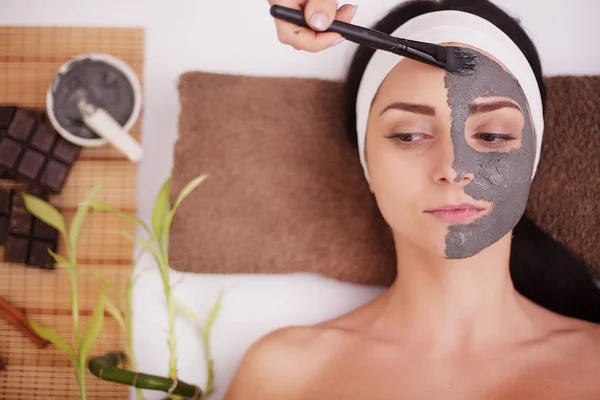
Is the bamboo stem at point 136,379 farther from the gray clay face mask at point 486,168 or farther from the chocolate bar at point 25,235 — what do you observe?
the gray clay face mask at point 486,168

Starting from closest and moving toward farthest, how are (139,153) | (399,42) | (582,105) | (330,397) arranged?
(399,42)
(330,397)
(582,105)
(139,153)

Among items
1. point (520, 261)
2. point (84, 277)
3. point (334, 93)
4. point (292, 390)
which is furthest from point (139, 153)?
point (520, 261)

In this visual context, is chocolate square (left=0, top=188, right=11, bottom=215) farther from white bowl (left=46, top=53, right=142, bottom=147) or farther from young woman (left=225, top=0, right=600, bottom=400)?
young woman (left=225, top=0, right=600, bottom=400)

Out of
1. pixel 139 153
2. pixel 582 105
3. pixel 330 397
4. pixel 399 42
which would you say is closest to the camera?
pixel 399 42

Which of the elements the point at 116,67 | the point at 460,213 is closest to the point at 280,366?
the point at 460,213

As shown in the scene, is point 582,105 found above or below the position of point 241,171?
above

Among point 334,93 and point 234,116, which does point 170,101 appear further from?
point 334,93

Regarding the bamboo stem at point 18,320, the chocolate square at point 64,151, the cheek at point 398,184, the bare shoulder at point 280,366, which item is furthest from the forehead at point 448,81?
the bamboo stem at point 18,320

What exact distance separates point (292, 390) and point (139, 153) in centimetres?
68

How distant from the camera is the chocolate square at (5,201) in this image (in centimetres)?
136

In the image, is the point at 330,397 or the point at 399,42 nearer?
the point at 399,42

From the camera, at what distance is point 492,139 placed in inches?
39.7

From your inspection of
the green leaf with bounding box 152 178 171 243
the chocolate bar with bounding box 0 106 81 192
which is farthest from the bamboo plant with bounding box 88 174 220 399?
the chocolate bar with bounding box 0 106 81 192

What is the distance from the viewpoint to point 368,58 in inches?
47.4
